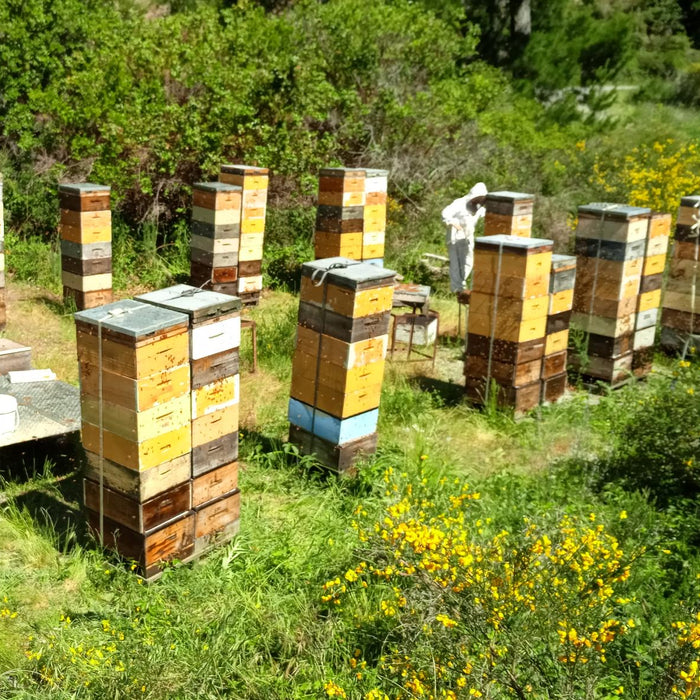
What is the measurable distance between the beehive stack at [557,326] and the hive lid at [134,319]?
13.0 ft

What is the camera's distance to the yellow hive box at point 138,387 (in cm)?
434

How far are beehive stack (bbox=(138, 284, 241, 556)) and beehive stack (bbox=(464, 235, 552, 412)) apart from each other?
2958 millimetres

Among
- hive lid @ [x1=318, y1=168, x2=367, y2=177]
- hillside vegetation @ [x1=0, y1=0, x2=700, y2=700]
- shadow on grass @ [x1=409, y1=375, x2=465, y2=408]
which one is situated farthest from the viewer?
hive lid @ [x1=318, y1=168, x2=367, y2=177]

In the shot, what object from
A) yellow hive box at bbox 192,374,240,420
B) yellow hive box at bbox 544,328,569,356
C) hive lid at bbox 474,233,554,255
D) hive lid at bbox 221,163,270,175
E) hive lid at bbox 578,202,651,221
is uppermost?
hive lid at bbox 221,163,270,175

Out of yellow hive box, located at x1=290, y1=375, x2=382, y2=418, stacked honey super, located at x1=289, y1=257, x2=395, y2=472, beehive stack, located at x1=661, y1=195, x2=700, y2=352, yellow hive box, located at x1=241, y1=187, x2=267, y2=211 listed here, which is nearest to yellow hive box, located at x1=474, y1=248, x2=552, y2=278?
stacked honey super, located at x1=289, y1=257, x2=395, y2=472

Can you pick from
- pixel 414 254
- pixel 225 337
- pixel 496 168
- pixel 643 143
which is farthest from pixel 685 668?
pixel 643 143

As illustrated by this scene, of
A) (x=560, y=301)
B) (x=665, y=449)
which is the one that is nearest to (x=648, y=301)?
(x=560, y=301)

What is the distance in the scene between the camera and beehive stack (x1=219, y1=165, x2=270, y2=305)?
33.3 feet

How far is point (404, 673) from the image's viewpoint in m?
3.41

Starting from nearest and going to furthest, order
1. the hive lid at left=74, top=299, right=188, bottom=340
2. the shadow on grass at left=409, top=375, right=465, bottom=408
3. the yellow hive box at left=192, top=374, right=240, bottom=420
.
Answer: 1. the hive lid at left=74, top=299, right=188, bottom=340
2. the yellow hive box at left=192, top=374, right=240, bottom=420
3. the shadow on grass at left=409, top=375, right=465, bottom=408

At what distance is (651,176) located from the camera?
1362 centimetres

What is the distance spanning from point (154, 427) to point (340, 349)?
1589 mm

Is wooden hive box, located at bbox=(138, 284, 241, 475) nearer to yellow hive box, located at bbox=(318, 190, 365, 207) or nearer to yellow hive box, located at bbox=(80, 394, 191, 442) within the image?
yellow hive box, located at bbox=(80, 394, 191, 442)

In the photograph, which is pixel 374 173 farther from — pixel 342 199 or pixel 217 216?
pixel 217 216
